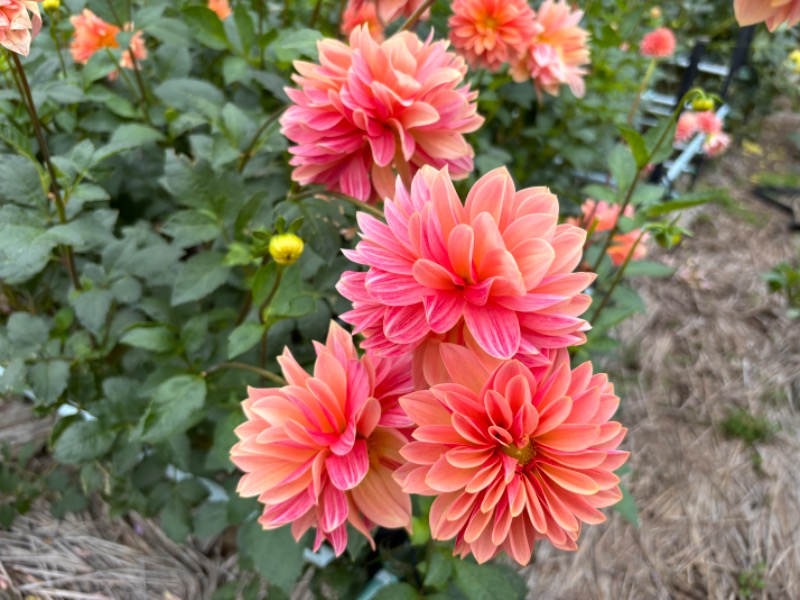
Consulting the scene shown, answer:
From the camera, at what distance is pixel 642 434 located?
5.30ft

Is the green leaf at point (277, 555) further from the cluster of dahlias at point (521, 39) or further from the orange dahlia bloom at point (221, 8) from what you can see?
the orange dahlia bloom at point (221, 8)

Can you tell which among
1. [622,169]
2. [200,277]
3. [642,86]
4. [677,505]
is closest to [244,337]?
[200,277]

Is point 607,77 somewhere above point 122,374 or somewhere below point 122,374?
above

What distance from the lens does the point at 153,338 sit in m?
0.81

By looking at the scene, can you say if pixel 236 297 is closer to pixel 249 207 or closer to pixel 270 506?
pixel 249 207

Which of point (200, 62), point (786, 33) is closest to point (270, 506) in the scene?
point (200, 62)

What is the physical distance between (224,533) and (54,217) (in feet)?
2.59

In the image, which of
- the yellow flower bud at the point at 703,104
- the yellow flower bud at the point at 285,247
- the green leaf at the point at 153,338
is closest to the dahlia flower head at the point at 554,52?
the yellow flower bud at the point at 703,104

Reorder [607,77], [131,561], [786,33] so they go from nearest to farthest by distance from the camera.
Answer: [131,561] < [607,77] < [786,33]

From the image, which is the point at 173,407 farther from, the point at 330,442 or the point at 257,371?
the point at 330,442

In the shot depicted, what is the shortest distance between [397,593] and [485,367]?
46cm

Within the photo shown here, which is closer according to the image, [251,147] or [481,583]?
[481,583]

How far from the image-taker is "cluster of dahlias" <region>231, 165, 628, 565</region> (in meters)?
0.48

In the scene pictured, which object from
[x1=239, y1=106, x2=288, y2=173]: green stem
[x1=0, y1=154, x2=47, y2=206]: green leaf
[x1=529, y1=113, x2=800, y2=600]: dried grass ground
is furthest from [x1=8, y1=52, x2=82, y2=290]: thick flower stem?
[x1=529, y1=113, x2=800, y2=600]: dried grass ground
